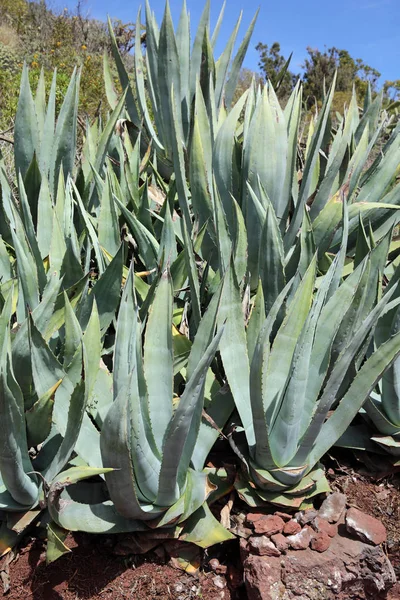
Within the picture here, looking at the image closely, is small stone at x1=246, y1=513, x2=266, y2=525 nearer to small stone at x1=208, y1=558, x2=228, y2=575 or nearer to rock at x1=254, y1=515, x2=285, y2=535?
rock at x1=254, y1=515, x2=285, y2=535

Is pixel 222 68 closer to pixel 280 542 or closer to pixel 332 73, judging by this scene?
pixel 280 542

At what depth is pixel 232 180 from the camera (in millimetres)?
2055

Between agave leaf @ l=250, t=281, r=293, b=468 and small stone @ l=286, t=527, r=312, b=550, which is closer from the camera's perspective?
agave leaf @ l=250, t=281, r=293, b=468

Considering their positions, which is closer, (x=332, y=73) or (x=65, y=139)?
(x=65, y=139)

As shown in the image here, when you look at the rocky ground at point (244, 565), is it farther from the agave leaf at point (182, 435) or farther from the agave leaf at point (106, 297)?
the agave leaf at point (106, 297)

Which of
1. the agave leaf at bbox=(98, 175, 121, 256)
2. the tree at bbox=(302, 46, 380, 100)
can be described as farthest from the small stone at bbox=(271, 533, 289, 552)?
the tree at bbox=(302, 46, 380, 100)

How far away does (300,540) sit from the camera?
127cm

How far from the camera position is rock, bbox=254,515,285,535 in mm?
1267

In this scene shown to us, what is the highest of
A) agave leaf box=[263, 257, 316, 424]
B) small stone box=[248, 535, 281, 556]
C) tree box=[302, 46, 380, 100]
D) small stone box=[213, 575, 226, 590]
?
tree box=[302, 46, 380, 100]

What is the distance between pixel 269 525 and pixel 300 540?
85 millimetres

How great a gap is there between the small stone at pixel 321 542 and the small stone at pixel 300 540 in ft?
0.04

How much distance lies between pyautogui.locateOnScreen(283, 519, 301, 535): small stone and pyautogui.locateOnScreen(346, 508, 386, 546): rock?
139 mm

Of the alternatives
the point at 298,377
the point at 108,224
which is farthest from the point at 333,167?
the point at 298,377

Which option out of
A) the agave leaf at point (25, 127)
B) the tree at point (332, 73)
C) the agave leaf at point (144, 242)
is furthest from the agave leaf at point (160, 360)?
the tree at point (332, 73)
